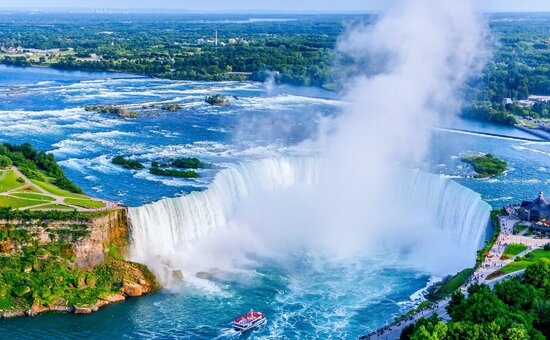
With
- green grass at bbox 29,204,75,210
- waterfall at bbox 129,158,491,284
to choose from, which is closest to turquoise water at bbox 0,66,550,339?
waterfall at bbox 129,158,491,284

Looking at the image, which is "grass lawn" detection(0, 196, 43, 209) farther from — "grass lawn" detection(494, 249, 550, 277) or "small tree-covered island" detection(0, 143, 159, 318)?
"grass lawn" detection(494, 249, 550, 277)

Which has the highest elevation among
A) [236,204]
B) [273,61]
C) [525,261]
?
[273,61]

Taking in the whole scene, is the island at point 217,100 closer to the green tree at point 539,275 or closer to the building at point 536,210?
the building at point 536,210

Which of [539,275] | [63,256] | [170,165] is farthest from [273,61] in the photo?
[539,275]

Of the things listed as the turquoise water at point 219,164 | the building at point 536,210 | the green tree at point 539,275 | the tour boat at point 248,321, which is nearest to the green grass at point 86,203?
the turquoise water at point 219,164

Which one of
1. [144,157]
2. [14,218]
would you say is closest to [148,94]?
[144,157]

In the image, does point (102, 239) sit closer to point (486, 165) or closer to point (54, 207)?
point (54, 207)

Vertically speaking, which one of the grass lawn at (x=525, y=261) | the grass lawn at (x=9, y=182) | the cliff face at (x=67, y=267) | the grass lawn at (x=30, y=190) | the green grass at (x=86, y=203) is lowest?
the cliff face at (x=67, y=267)

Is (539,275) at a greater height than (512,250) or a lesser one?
greater
